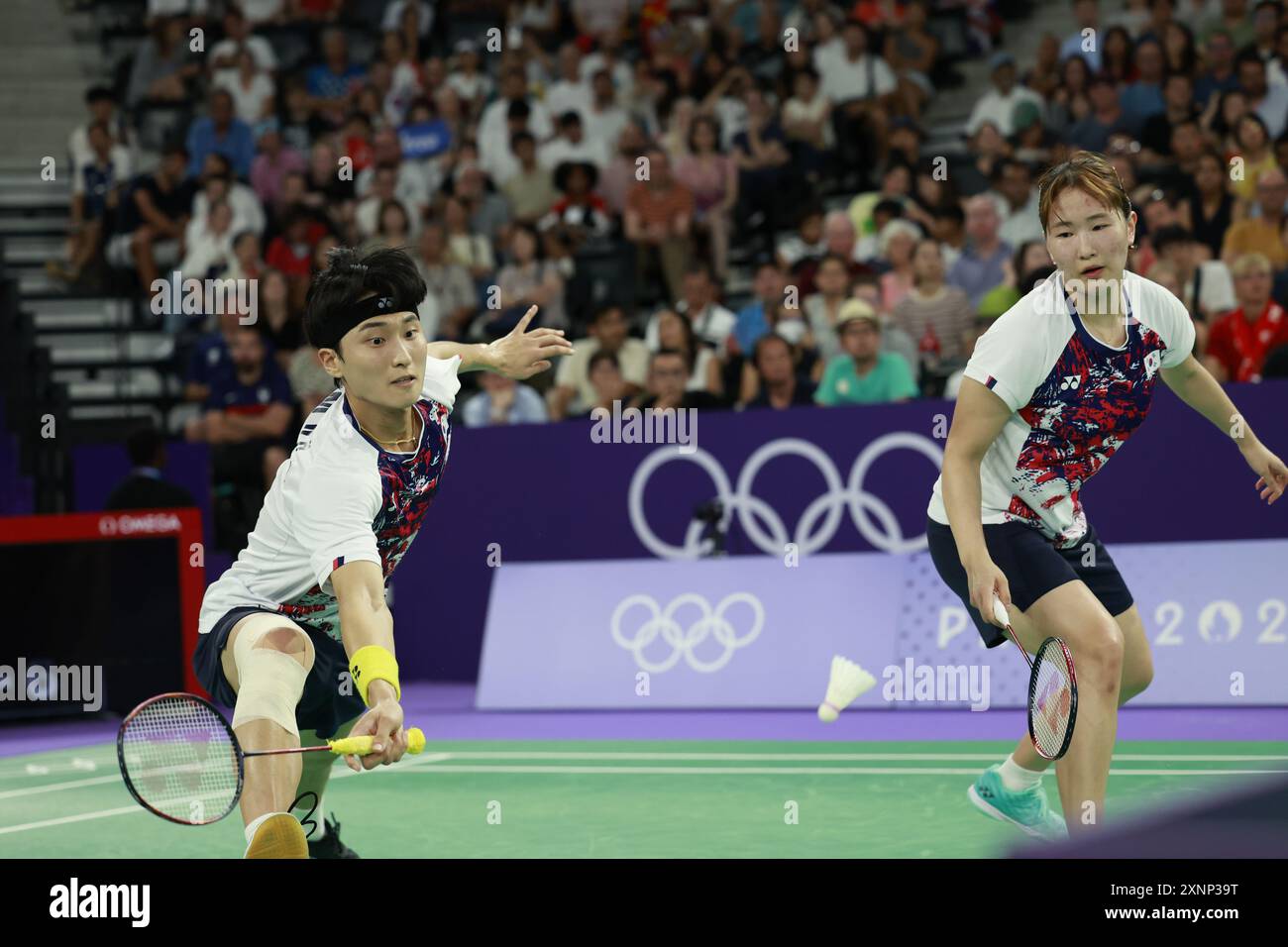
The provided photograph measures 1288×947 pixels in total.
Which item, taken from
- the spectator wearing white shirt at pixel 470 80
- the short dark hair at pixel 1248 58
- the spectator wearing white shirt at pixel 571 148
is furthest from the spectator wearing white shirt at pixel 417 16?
the short dark hair at pixel 1248 58

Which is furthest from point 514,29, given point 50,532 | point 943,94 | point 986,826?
point 986,826

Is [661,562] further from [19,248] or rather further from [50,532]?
[19,248]

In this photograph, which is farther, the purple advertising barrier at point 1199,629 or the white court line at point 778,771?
the purple advertising barrier at point 1199,629

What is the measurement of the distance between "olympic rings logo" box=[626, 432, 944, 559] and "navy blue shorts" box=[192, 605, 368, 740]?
214 inches

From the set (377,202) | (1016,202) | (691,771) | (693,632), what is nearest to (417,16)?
(377,202)

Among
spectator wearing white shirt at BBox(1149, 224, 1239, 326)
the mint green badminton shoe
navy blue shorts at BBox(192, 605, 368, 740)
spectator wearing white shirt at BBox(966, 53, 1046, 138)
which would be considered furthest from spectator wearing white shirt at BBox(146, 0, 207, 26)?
the mint green badminton shoe

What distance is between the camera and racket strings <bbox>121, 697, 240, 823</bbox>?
14.3 ft

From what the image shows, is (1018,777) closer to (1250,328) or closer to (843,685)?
(843,685)

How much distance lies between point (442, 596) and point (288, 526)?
6.77 m

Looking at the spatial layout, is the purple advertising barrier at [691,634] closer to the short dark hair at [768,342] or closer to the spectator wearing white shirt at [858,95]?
the short dark hair at [768,342]

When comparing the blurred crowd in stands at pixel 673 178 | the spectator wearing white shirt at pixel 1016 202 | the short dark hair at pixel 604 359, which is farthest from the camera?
the spectator wearing white shirt at pixel 1016 202

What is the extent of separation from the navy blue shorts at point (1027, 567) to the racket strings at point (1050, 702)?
25 cm

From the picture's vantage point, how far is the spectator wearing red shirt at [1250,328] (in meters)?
10.0
